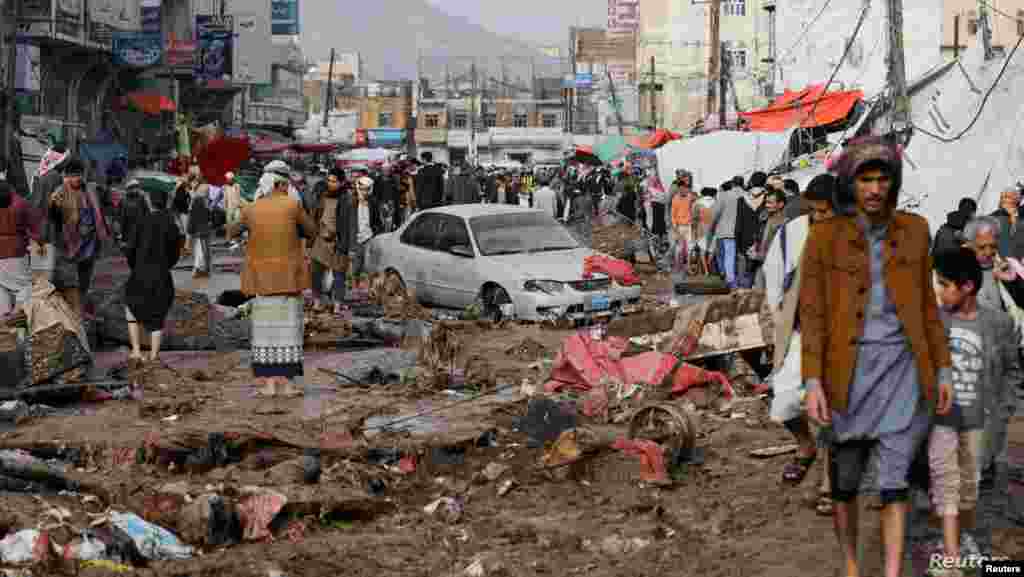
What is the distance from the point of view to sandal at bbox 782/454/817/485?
801 centimetres

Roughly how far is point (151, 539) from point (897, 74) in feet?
61.2

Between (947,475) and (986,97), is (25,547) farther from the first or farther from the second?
(986,97)

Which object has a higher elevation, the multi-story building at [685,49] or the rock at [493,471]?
the multi-story building at [685,49]

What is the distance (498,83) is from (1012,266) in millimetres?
142855

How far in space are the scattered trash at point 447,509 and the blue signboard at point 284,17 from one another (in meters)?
68.1

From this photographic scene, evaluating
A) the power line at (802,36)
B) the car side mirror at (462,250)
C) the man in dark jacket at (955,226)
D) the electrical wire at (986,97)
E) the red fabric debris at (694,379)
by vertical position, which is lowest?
the red fabric debris at (694,379)

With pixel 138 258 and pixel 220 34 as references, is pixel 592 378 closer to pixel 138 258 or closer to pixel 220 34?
pixel 138 258

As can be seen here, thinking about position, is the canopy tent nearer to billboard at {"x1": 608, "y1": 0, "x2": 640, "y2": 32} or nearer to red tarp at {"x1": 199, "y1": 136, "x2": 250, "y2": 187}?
red tarp at {"x1": 199, "y1": 136, "x2": 250, "y2": 187}

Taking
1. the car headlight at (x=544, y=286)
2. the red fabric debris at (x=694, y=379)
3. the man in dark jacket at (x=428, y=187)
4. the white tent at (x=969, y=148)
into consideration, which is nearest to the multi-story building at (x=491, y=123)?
the man in dark jacket at (x=428, y=187)

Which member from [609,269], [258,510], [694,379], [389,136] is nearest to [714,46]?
[609,269]

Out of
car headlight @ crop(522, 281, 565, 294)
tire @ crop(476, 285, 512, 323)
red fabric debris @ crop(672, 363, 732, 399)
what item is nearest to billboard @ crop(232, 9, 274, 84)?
tire @ crop(476, 285, 512, 323)

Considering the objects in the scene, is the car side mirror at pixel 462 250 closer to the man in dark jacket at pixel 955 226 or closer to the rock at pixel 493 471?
the man in dark jacket at pixel 955 226

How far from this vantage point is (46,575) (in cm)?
645

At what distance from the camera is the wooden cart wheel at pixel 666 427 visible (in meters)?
8.63
